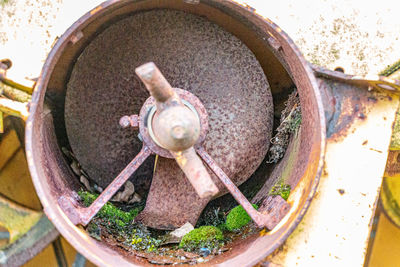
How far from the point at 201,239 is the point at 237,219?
0.18 m

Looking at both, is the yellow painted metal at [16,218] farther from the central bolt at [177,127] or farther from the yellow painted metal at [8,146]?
the central bolt at [177,127]

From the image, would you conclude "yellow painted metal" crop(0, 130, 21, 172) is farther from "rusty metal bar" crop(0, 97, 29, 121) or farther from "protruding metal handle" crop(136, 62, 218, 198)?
"protruding metal handle" crop(136, 62, 218, 198)

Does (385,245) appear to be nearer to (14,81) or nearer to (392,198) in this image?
(392,198)

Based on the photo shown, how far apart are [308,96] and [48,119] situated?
41.9 inches

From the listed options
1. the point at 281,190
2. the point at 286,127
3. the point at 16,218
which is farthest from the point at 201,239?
the point at 16,218

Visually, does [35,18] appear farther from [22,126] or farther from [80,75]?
[22,126]

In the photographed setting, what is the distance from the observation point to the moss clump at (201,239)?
1.77 m

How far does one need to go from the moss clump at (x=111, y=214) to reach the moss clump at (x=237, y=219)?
1.39ft

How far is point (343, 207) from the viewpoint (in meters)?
1.58

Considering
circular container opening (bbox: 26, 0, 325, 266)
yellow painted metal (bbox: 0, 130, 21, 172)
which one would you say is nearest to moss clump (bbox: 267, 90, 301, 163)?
circular container opening (bbox: 26, 0, 325, 266)


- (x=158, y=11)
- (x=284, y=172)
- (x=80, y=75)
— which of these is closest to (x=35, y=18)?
(x=80, y=75)

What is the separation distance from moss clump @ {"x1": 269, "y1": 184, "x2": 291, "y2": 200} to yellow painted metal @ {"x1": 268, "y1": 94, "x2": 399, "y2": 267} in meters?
0.12

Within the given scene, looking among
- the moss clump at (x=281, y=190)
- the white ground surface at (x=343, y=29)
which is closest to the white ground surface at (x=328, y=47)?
the white ground surface at (x=343, y=29)

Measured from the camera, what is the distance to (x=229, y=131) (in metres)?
2.00
